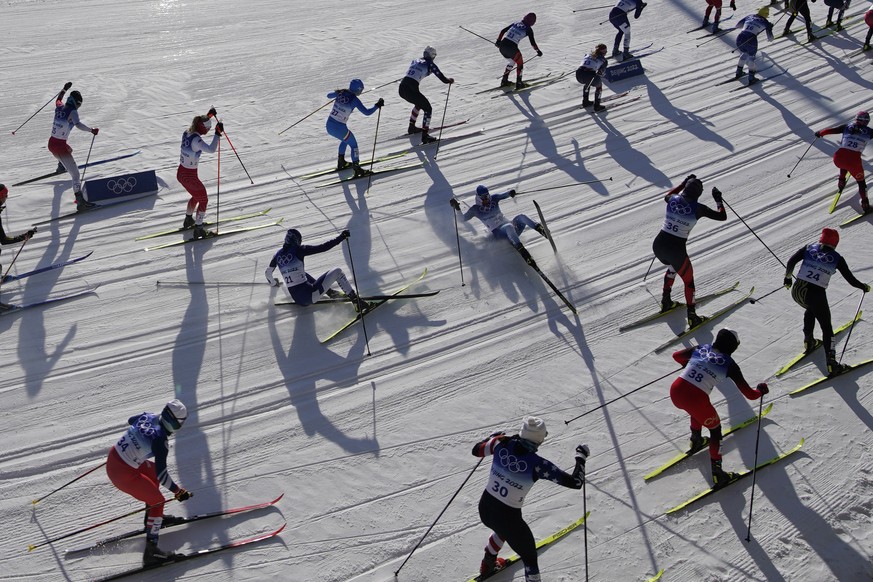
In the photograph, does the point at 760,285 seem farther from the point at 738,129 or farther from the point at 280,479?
the point at 280,479

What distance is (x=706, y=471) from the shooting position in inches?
292

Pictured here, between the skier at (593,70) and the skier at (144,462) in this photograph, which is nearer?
the skier at (144,462)

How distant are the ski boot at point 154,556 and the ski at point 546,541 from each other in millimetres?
2391

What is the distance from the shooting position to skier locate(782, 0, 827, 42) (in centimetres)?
1691

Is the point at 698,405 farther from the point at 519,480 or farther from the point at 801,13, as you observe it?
the point at 801,13

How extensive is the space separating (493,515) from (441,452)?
67.4 inches

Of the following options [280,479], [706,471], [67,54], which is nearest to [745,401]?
[706,471]

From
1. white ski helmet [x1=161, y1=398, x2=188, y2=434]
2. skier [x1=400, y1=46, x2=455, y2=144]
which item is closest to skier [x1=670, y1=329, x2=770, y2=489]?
white ski helmet [x1=161, y1=398, x2=188, y2=434]

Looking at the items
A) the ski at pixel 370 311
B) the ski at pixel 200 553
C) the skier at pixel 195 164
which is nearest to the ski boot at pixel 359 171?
the skier at pixel 195 164

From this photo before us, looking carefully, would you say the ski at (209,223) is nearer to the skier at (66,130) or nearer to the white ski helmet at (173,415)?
the skier at (66,130)

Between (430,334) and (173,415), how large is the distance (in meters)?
3.43

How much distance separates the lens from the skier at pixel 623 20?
16.2 meters

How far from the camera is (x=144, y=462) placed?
6.70 meters

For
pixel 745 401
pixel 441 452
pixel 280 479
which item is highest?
pixel 280 479
